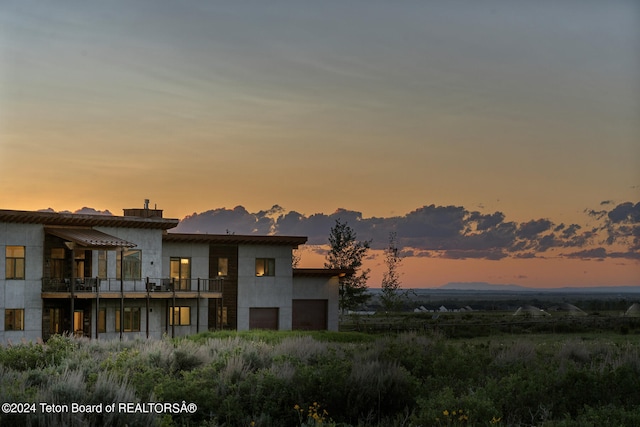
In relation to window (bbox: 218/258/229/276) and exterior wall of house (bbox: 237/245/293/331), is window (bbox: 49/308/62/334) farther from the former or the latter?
exterior wall of house (bbox: 237/245/293/331)

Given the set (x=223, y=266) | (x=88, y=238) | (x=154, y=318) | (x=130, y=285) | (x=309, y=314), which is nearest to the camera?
(x=88, y=238)

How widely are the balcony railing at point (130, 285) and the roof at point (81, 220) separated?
2715mm

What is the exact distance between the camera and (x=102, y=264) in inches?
1718

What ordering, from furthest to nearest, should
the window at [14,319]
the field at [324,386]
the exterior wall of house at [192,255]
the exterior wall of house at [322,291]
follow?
1. the exterior wall of house at [322,291]
2. the exterior wall of house at [192,255]
3. the window at [14,319]
4. the field at [324,386]

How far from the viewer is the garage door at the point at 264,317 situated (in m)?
49.8

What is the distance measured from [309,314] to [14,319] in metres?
17.3

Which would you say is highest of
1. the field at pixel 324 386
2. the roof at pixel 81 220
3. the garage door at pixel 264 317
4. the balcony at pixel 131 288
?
the roof at pixel 81 220

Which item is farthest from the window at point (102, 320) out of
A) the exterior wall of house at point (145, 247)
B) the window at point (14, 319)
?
the window at point (14, 319)

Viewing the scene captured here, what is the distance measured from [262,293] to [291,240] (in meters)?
3.40

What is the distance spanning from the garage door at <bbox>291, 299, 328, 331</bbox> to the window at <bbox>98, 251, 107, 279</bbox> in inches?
473

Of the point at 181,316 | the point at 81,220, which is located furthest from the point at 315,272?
the point at 81,220

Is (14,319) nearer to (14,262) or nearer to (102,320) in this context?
(14,262)

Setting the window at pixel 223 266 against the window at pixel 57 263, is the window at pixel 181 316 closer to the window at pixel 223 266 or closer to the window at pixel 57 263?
the window at pixel 223 266

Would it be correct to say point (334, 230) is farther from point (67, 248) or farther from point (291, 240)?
point (67, 248)
